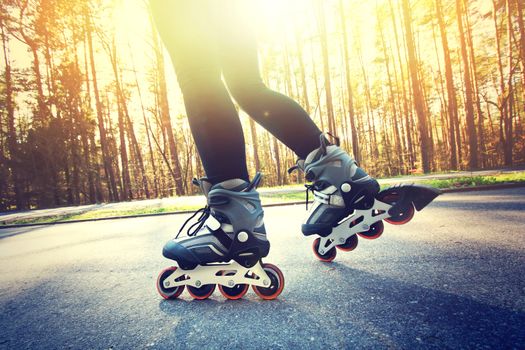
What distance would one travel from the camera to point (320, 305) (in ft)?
2.91

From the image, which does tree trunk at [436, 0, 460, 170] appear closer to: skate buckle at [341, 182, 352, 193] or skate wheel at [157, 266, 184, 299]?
skate buckle at [341, 182, 352, 193]

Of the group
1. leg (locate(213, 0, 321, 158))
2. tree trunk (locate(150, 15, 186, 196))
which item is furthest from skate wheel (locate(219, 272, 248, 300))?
tree trunk (locate(150, 15, 186, 196))

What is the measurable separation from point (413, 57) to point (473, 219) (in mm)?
13208

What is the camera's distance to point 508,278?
A: 0.93 meters

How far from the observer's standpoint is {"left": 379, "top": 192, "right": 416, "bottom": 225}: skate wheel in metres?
1.19

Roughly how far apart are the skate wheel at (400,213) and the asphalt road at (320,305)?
0.64ft

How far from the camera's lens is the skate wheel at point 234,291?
102cm

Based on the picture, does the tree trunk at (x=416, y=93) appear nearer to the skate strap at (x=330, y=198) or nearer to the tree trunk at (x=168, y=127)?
the tree trunk at (x=168, y=127)

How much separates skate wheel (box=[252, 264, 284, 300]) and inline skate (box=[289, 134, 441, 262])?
0.32m

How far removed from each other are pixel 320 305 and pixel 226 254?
15.0 inches

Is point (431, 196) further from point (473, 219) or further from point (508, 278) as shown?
point (473, 219)

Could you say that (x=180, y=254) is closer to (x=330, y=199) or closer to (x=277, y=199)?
(x=330, y=199)

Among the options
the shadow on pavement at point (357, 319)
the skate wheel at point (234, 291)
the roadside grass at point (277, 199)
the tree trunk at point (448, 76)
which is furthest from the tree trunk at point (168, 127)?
the tree trunk at point (448, 76)

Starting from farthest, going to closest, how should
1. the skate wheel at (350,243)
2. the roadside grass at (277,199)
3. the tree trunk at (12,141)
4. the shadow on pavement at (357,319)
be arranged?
the tree trunk at (12,141), the roadside grass at (277,199), the skate wheel at (350,243), the shadow on pavement at (357,319)
